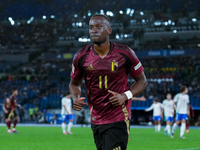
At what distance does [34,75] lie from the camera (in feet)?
148

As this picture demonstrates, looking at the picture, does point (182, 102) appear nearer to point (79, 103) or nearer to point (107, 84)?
point (107, 84)

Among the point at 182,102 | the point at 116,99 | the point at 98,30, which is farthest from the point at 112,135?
the point at 182,102

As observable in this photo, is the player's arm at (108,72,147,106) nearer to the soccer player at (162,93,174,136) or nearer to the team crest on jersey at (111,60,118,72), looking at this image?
the team crest on jersey at (111,60,118,72)

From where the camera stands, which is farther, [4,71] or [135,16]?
[135,16]

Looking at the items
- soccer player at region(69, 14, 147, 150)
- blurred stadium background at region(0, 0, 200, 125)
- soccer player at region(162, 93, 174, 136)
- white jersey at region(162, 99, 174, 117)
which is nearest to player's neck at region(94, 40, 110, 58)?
soccer player at region(69, 14, 147, 150)

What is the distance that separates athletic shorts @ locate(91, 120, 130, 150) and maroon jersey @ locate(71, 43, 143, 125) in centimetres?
7

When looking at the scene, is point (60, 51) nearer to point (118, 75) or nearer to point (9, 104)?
point (9, 104)

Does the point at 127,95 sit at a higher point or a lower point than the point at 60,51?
lower

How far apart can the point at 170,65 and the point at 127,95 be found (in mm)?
38130

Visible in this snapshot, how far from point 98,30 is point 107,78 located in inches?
25.1

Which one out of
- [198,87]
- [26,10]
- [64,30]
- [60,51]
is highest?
[26,10]

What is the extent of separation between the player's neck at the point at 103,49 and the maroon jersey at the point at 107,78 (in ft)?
0.14

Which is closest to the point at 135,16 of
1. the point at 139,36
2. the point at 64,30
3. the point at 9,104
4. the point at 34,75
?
the point at 139,36

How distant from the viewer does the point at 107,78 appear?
482 cm
